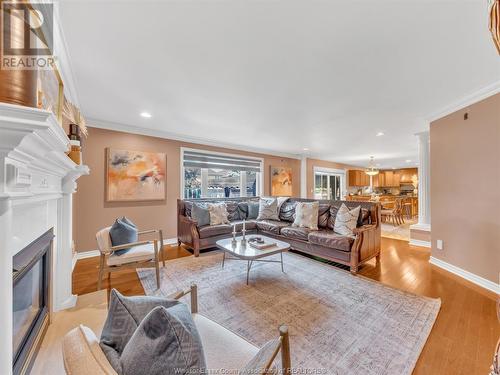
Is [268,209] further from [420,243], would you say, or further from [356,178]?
[356,178]

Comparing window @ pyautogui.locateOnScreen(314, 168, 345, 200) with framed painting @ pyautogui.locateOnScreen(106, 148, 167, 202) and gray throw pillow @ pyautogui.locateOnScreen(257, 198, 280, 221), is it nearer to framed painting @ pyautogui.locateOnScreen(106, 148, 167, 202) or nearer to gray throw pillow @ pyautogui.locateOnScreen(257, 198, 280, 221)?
gray throw pillow @ pyautogui.locateOnScreen(257, 198, 280, 221)

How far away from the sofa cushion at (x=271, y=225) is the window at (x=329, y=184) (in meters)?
4.30

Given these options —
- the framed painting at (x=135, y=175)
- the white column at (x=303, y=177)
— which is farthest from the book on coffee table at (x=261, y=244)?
the white column at (x=303, y=177)

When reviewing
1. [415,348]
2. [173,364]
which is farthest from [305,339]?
[173,364]

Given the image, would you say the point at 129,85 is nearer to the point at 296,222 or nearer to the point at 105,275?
the point at 105,275

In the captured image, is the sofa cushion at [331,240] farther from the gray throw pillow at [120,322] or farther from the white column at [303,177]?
the white column at [303,177]

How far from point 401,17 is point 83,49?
8.14ft

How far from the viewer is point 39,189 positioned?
1319 millimetres

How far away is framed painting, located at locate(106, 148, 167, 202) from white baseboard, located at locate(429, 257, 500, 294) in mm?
4925

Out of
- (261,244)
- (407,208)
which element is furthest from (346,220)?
(407,208)

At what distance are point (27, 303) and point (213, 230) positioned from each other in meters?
2.56

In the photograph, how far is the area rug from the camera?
4.88 ft

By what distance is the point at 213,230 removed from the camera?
3.82 meters

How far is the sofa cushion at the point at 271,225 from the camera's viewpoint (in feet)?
13.0
